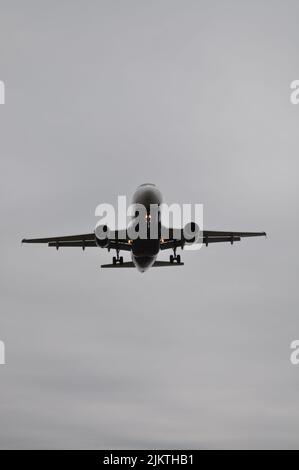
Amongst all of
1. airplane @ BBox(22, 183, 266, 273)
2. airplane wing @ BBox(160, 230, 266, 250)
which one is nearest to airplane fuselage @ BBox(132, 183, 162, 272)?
airplane @ BBox(22, 183, 266, 273)

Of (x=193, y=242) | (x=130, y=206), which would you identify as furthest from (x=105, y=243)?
(x=193, y=242)

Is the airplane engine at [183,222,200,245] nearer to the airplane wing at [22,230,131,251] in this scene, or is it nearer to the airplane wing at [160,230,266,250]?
the airplane wing at [160,230,266,250]

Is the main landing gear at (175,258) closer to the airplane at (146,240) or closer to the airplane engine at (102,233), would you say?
the airplane at (146,240)

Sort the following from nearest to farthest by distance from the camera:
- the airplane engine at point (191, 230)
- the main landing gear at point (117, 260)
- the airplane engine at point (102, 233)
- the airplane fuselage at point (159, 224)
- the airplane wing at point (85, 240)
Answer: the airplane fuselage at point (159, 224), the airplane engine at point (102, 233), the airplane engine at point (191, 230), the airplane wing at point (85, 240), the main landing gear at point (117, 260)

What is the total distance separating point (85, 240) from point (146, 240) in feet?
34.6

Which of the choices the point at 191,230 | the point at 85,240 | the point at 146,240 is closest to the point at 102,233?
the point at 146,240

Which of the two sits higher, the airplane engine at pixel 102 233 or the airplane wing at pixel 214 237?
the airplane wing at pixel 214 237

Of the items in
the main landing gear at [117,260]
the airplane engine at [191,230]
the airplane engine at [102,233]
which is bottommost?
the airplane engine at [102,233]

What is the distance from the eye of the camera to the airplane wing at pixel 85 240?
4378 cm

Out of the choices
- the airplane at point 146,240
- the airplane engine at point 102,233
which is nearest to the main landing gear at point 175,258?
the airplane at point 146,240

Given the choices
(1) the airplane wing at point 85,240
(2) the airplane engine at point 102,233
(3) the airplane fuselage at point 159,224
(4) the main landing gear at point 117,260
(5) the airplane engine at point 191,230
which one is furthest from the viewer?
(4) the main landing gear at point 117,260

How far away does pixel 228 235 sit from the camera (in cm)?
4853

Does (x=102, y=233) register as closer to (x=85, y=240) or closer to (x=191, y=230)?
(x=191, y=230)

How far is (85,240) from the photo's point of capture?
159 ft
